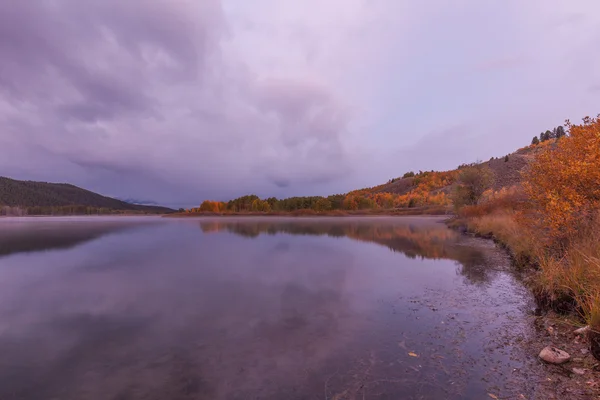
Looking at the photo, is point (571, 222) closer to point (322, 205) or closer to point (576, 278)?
point (576, 278)

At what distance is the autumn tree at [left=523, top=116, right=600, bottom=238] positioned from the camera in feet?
34.5

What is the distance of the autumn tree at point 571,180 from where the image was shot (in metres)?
10.5

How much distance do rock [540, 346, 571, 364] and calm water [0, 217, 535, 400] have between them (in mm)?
609

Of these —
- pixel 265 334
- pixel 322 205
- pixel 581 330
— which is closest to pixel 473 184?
pixel 581 330

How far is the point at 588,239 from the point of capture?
11.2 meters

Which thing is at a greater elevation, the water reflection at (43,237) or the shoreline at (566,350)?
the water reflection at (43,237)

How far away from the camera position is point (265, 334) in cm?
953

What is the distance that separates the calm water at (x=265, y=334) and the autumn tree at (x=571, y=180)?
3442 millimetres

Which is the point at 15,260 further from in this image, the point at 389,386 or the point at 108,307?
the point at 389,386

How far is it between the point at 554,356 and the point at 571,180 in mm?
7388

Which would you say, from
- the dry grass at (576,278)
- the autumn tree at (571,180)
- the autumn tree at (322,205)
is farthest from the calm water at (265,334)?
the autumn tree at (322,205)

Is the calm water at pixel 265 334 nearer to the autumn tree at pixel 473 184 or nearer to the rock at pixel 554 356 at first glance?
the rock at pixel 554 356

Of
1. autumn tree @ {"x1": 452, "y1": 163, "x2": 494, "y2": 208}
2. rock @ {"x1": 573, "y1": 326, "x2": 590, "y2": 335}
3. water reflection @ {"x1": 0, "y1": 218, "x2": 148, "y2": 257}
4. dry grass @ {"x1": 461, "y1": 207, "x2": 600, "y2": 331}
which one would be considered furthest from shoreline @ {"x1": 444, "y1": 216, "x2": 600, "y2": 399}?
autumn tree @ {"x1": 452, "y1": 163, "x2": 494, "y2": 208}

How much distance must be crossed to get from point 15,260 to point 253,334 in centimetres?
2370
